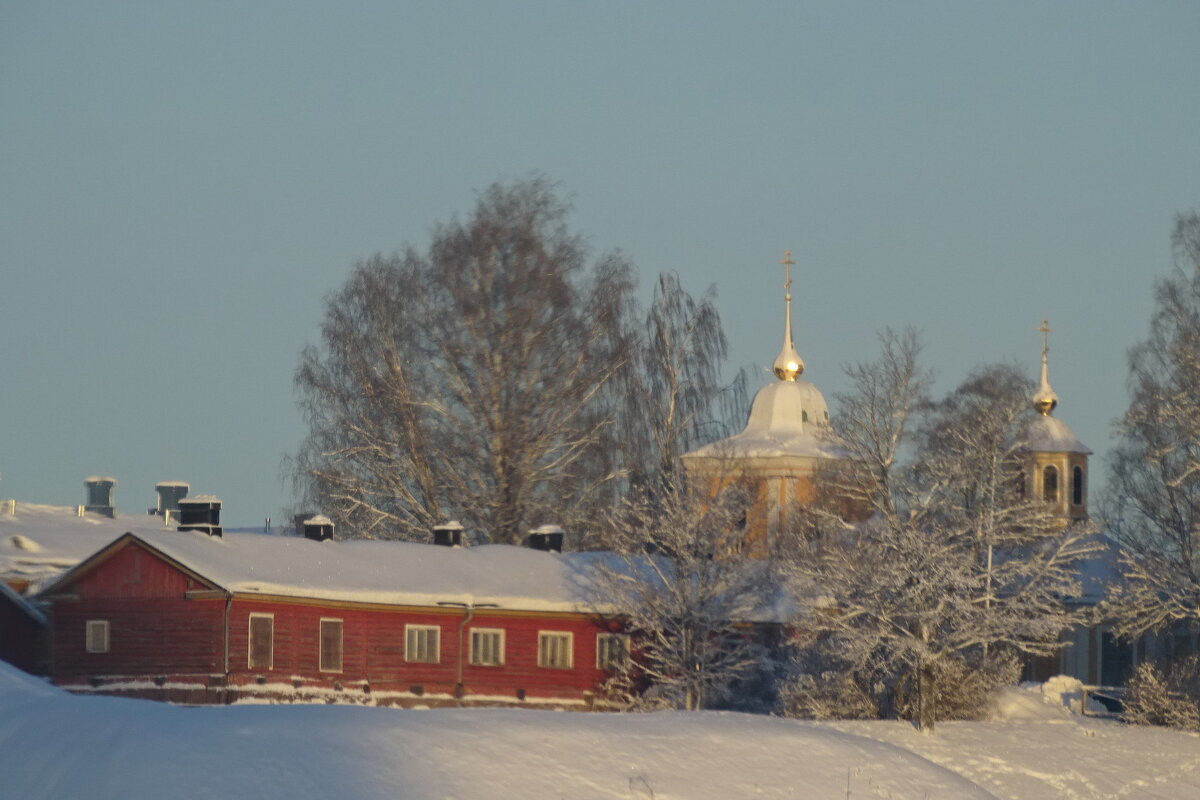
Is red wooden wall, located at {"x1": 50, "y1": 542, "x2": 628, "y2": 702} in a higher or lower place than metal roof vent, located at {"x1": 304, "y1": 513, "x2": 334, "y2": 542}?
lower

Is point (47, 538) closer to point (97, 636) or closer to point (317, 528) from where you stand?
point (317, 528)

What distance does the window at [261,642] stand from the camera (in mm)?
39906

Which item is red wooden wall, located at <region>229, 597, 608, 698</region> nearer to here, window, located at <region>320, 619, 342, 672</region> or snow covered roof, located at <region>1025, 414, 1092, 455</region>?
window, located at <region>320, 619, 342, 672</region>

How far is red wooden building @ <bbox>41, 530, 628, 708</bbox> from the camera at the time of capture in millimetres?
39656

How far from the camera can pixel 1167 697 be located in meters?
41.9

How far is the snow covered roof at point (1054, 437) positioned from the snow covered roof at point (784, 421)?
8898mm

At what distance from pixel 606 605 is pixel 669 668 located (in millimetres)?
2415

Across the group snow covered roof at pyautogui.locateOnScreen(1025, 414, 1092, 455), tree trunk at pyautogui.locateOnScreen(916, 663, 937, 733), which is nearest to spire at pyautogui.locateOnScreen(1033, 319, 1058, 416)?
snow covered roof at pyautogui.locateOnScreen(1025, 414, 1092, 455)

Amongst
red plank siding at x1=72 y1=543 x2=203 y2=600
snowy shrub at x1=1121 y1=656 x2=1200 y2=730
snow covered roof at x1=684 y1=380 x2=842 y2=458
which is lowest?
snowy shrub at x1=1121 y1=656 x2=1200 y2=730

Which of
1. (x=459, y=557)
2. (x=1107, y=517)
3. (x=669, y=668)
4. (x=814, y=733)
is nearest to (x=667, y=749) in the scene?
(x=814, y=733)

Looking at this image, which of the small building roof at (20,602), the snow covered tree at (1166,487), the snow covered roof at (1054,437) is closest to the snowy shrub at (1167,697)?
the snow covered tree at (1166,487)

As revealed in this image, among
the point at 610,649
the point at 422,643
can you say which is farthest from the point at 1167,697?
the point at 422,643

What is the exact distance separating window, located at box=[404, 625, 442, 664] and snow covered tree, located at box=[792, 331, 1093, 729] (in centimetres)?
755

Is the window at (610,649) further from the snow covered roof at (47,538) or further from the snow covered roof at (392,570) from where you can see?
the snow covered roof at (47,538)
